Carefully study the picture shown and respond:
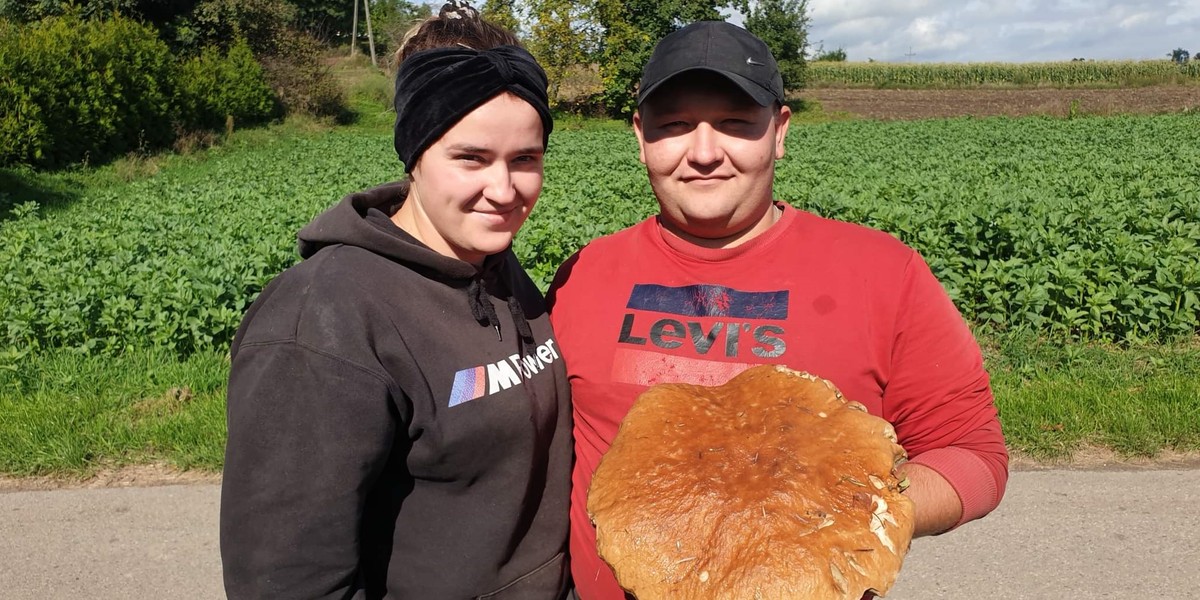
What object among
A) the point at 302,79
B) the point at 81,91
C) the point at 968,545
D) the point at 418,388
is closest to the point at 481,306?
the point at 418,388

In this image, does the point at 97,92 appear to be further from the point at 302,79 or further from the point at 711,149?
the point at 711,149

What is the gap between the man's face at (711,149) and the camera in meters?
2.13

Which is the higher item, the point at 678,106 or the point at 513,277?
the point at 678,106

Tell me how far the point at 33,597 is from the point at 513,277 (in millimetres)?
3022

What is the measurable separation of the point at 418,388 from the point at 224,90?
3657 centimetres

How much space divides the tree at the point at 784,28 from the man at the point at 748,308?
56183 mm

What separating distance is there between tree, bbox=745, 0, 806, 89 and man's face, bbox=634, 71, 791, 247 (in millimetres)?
56191

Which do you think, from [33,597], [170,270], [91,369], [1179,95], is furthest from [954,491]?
[1179,95]

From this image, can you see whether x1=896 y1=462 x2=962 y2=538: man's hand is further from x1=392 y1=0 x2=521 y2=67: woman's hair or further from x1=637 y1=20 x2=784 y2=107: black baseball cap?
x1=392 y1=0 x2=521 y2=67: woman's hair

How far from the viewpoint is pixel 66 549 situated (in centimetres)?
409

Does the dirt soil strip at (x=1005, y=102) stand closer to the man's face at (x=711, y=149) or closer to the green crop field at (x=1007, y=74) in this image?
the green crop field at (x=1007, y=74)

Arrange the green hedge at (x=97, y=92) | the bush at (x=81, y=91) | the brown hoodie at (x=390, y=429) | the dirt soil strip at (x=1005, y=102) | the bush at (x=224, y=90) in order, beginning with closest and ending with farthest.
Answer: the brown hoodie at (x=390, y=429) < the bush at (x=81, y=91) < the green hedge at (x=97, y=92) < the bush at (x=224, y=90) < the dirt soil strip at (x=1005, y=102)

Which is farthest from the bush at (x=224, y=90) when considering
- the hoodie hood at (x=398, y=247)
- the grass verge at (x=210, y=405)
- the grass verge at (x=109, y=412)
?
the hoodie hood at (x=398, y=247)

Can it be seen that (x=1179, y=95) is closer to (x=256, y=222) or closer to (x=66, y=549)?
(x=256, y=222)
